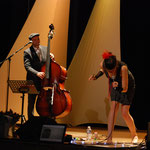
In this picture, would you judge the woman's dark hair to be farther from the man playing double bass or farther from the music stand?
the man playing double bass

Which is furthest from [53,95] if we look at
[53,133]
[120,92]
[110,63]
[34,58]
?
[53,133]

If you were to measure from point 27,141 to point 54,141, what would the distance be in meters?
0.23

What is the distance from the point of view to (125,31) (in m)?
5.59

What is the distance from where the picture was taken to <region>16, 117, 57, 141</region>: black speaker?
9.12 ft

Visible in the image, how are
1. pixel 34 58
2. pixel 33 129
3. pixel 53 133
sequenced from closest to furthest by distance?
pixel 53 133, pixel 33 129, pixel 34 58

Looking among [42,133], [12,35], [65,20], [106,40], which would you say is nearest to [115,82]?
[42,133]

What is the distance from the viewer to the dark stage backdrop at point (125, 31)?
5348 millimetres

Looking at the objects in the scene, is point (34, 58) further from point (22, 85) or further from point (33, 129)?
point (33, 129)

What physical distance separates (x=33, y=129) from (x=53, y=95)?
Answer: 4.67 ft

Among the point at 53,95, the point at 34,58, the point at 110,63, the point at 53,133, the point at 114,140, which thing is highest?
the point at 34,58

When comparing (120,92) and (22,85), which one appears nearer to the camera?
(120,92)

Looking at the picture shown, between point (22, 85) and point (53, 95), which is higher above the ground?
point (22, 85)

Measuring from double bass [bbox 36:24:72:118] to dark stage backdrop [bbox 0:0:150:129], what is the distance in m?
1.64

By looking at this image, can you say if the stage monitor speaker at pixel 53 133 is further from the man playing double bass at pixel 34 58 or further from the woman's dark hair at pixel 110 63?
the man playing double bass at pixel 34 58
